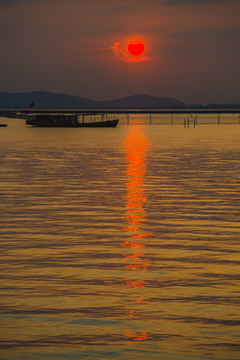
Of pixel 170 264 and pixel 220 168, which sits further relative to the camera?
pixel 220 168

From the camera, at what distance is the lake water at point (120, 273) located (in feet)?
30.4

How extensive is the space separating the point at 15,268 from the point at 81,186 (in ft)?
61.4

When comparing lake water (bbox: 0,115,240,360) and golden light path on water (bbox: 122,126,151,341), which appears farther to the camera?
golden light path on water (bbox: 122,126,151,341)

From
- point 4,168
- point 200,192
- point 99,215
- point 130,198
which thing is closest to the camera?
point 99,215

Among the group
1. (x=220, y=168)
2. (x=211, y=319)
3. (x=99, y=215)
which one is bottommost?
(x=211, y=319)

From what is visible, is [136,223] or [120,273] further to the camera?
[136,223]

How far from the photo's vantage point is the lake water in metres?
9.27

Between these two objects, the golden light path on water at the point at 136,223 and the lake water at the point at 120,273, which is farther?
the golden light path on water at the point at 136,223

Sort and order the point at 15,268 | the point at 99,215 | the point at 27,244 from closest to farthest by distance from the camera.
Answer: the point at 15,268
the point at 27,244
the point at 99,215

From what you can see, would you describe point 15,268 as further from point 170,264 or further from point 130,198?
point 130,198

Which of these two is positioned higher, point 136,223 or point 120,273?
point 136,223

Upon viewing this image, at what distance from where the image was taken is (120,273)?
546 inches

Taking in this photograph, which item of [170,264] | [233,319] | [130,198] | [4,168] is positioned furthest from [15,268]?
[4,168]

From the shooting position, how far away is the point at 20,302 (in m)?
11.4
